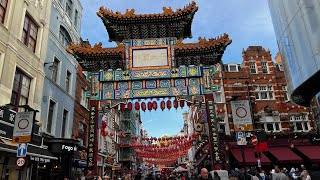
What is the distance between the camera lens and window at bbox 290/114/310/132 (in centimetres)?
2922

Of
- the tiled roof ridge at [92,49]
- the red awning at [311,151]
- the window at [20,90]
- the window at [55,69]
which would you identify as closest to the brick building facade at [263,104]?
the red awning at [311,151]

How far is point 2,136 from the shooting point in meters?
12.4

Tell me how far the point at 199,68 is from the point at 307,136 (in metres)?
18.9

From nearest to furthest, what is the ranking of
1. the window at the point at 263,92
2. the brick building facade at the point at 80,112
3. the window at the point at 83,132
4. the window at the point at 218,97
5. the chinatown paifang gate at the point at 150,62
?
the chinatown paifang gate at the point at 150,62, the brick building facade at the point at 80,112, the window at the point at 83,132, the window at the point at 218,97, the window at the point at 263,92

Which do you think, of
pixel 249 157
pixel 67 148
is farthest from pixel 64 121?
pixel 249 157

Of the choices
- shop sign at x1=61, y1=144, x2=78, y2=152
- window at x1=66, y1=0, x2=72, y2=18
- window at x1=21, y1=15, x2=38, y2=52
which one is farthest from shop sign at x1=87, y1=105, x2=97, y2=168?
window at x1=66, y1=0, x2=72, y2=18

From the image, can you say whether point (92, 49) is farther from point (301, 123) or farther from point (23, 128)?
point (301, 123)

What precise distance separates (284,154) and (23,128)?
24.3 m

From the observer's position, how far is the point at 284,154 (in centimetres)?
2622

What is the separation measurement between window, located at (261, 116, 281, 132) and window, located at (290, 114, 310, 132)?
5.17ft

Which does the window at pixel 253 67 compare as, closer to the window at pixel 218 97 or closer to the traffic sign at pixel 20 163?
the window at pixel 218 97

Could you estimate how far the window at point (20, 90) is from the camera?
1480cm

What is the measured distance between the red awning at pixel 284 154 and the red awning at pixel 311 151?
96 cm

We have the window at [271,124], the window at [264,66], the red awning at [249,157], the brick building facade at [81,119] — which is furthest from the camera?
the window at [264,66]
